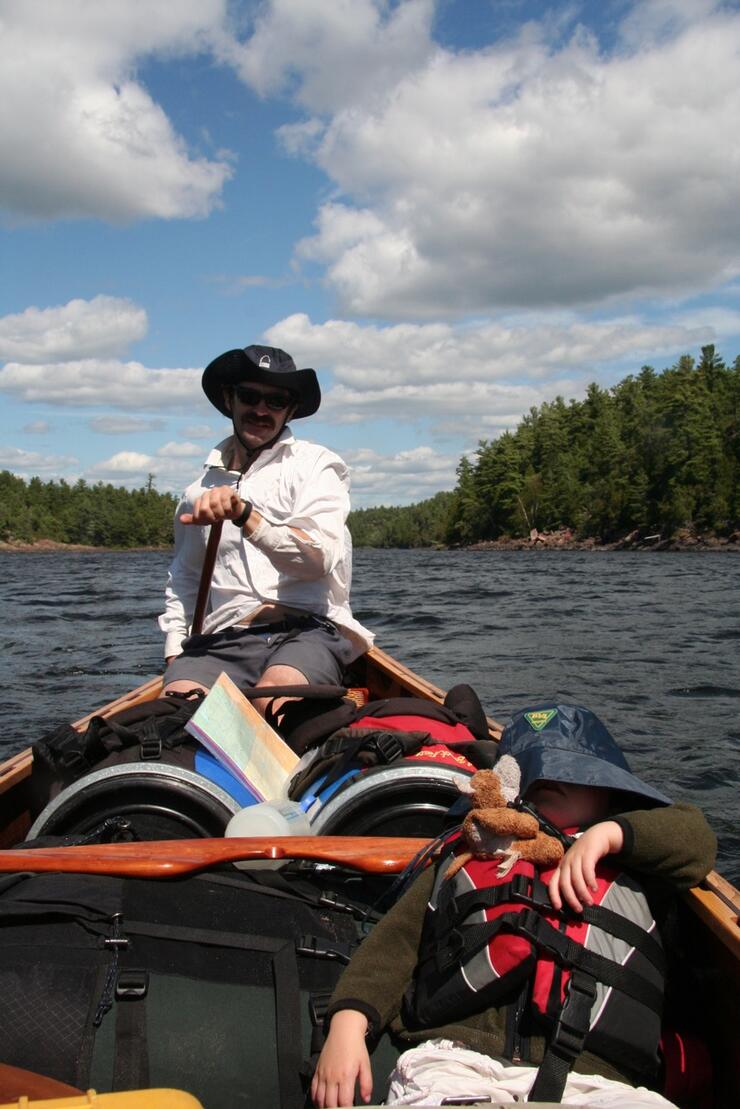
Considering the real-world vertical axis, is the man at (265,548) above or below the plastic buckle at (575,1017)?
above

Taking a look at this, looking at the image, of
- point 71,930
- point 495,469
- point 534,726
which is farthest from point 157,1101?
point 495,469

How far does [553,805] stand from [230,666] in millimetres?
1948

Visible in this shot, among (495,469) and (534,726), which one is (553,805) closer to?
(534,726)

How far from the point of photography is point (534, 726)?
215 centimetres

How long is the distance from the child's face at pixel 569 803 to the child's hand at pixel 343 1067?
1.89 feet

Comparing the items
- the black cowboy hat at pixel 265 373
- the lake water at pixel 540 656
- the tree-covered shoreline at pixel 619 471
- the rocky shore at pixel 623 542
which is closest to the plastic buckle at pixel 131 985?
the black cowboy hat at pixel 265 373

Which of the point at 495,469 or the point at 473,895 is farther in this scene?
the point at 495,469

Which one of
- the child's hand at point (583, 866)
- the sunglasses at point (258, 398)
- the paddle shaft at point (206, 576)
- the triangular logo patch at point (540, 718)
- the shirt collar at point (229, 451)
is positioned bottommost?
the child's hand at point (583, 866)

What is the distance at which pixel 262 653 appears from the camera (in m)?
3.76

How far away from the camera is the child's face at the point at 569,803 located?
202 centimetres

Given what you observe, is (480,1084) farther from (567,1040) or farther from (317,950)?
(317,950)

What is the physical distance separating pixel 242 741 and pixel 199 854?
0.78 m

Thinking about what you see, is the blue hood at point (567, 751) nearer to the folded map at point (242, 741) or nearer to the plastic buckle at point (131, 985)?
the plastic buckle at point (131, 985)

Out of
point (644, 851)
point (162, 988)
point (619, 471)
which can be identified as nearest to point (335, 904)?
point (162, 988)
